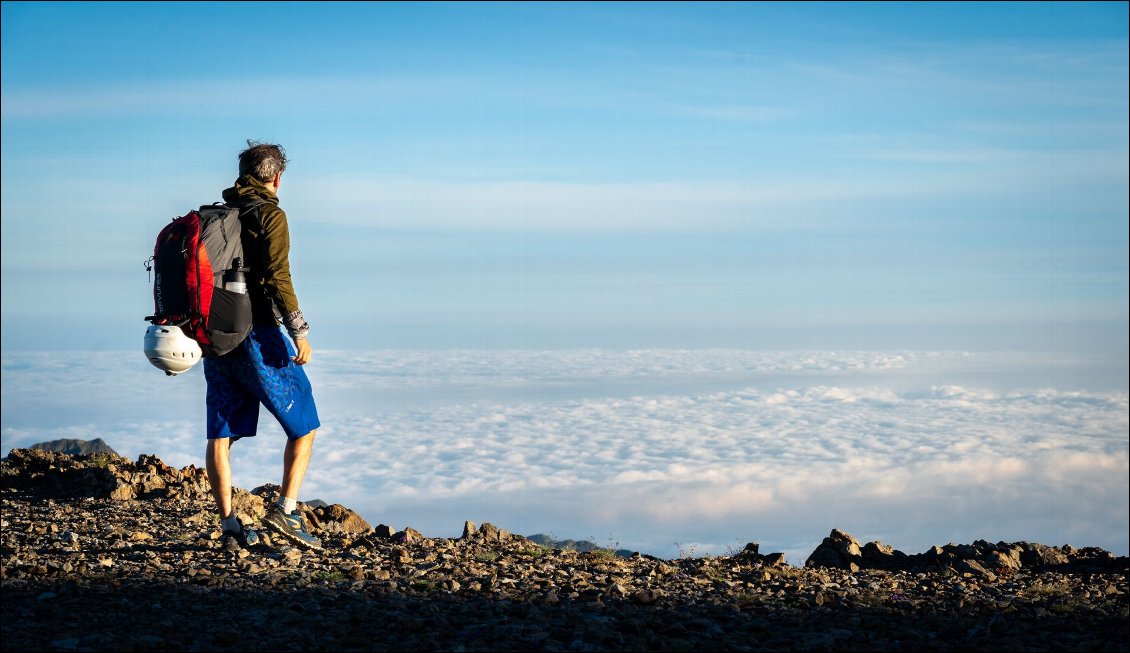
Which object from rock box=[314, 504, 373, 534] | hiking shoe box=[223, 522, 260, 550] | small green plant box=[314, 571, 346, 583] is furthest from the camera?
rock box=[314, 504, 373, 534]

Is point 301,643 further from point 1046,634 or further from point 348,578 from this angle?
point 1046,634

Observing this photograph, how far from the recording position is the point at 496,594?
7.73 meters

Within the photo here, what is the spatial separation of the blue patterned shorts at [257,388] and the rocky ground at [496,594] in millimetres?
1014

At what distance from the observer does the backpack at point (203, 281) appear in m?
7.93

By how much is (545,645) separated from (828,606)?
231 cm

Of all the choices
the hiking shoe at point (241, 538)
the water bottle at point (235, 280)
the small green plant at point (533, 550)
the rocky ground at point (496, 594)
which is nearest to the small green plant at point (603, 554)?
the rocky ground at point (496, 594)

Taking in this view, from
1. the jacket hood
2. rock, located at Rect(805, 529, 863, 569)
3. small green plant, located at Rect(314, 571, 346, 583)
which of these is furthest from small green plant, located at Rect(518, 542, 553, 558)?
the jacket hood

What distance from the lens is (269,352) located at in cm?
833

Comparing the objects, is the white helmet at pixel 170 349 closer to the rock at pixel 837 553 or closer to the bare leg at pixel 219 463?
the bare leg at pixel 219 463

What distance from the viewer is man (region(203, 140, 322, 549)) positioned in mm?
8164

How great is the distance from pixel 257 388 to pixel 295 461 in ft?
2.36

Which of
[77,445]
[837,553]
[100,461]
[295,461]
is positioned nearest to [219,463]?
[295,461]

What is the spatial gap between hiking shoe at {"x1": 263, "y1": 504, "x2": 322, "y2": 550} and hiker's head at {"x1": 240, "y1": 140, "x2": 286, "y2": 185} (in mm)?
2674

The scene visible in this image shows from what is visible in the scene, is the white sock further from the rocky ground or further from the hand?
the hand
